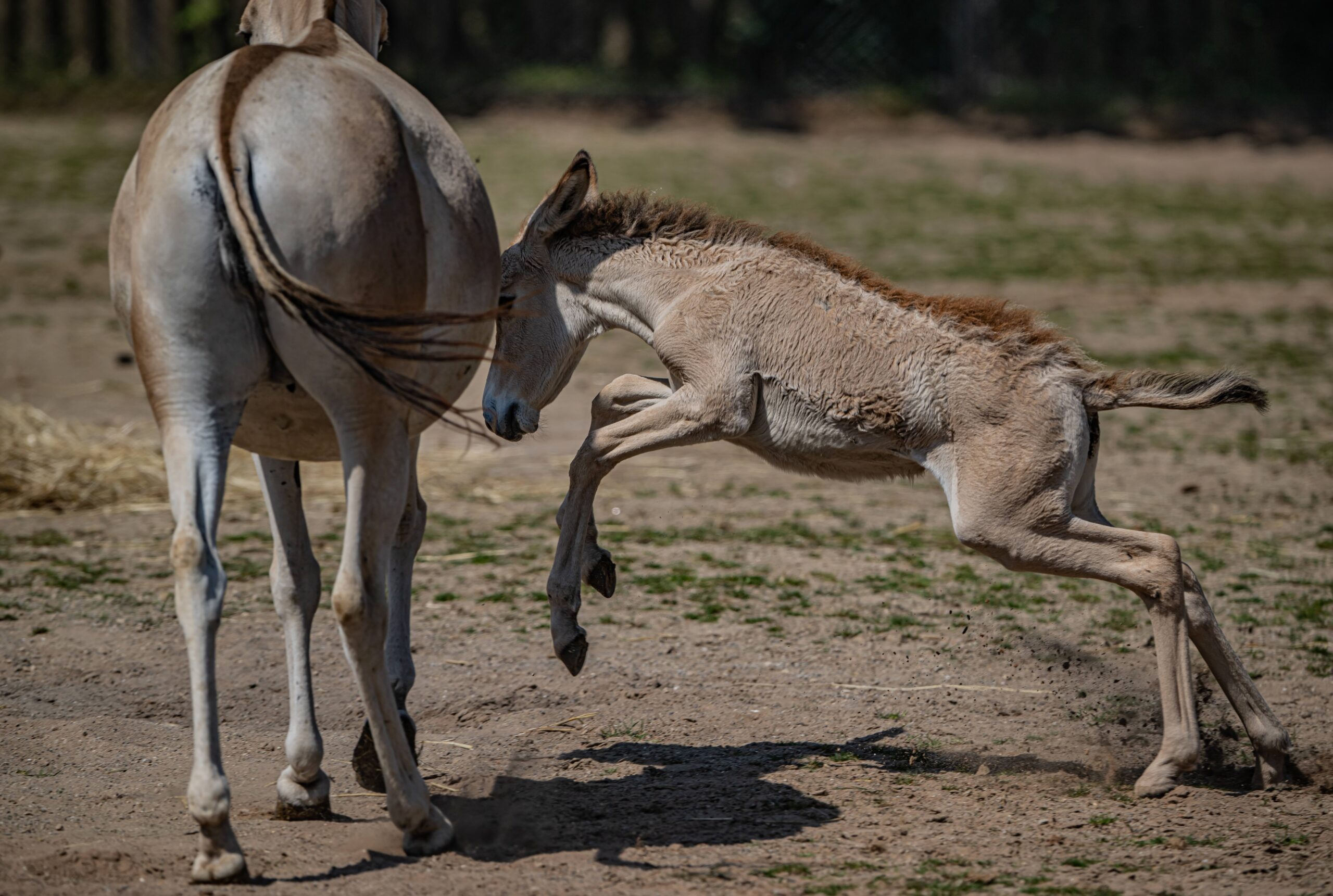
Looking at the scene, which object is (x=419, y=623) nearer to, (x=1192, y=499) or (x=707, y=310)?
(x=707, y=310)

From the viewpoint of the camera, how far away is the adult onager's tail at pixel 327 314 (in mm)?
3293

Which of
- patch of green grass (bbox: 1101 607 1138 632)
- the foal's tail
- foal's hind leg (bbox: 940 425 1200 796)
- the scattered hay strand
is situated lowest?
the scattered hay strand

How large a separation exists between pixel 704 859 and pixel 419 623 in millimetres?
2330

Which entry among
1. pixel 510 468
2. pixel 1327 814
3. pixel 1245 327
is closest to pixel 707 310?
pixel 1327 814

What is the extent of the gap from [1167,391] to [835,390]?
1.10m

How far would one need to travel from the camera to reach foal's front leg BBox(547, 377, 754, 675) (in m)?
4.66

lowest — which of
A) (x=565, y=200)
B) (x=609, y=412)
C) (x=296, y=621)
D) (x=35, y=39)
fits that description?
(x=296, y=621)

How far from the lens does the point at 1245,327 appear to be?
11203mm

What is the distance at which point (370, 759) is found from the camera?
424 centimetres

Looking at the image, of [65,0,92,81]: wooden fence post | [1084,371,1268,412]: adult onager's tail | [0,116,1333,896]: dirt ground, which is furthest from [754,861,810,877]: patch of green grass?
[65,0,92,81]: wooden fence post

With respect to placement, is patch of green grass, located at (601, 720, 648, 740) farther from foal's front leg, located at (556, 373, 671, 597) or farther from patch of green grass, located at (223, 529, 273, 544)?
patch of green grass, located at (223, 529, 273, 544)

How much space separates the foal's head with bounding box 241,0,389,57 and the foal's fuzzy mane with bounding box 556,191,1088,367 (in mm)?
958

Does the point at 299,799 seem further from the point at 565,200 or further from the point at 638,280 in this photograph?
the point at 565,200

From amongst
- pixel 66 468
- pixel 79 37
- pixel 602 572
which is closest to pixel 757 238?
pixel 602 572
